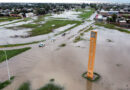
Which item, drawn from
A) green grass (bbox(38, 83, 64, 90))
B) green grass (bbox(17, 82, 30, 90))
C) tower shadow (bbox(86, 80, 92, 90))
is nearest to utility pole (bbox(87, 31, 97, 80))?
tower shadow (bbox(86, 80, 92, 90))

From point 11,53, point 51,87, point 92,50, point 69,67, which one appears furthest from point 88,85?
point 11,53

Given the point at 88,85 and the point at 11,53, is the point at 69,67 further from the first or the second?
the point at 11,53

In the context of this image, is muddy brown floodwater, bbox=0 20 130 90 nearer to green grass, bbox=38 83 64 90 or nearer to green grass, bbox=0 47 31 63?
green grass, bbox=38 83 64 90

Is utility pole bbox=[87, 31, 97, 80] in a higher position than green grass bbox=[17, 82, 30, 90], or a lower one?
higher

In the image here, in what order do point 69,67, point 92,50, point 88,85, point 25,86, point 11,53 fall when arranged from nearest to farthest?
1. point 92,50
2. point 25,86
3. point 88,85
4. point 69,67
5. point 11,53

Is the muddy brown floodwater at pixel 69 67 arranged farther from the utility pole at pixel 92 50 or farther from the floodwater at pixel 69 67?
the utility pole at pixel 92 50

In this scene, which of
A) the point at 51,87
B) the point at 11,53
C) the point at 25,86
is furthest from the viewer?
the point at 11,53

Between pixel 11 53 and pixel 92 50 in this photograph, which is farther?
pixel 11 53

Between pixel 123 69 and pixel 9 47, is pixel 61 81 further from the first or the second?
pixel 9 47

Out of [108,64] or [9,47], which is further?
[9,47]

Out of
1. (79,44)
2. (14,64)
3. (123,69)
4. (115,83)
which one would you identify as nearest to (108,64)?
(123,69)

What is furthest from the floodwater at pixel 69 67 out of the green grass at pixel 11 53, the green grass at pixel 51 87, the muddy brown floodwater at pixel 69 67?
the green grass at pixel 11 53
